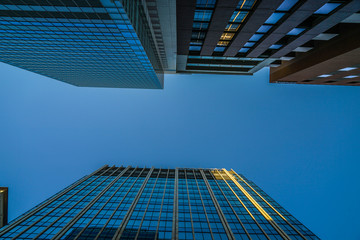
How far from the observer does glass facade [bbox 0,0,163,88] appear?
26.1m

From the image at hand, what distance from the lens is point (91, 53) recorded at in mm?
44844

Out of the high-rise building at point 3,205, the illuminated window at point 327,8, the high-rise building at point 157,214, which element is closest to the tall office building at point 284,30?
the illuminated window at point 327,8

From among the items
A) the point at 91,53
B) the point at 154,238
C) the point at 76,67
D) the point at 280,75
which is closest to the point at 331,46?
the point at 280,75

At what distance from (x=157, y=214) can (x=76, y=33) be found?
40715 mm

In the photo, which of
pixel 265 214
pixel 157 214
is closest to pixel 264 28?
pixel 265 214

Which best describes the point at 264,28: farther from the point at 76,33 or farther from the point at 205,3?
the point at 76,33

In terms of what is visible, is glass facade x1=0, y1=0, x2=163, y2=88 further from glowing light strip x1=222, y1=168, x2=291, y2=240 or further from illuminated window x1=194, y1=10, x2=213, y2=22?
glowing light strip x1=222, y1=168, x2=291, y2=240

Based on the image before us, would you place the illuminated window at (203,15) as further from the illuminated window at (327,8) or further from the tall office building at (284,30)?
the illuminated window at (327,8)

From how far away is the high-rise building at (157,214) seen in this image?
3409cm

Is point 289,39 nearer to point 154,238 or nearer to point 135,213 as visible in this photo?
point 154,238

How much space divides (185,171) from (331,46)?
213ft

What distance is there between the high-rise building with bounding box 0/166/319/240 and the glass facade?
35644 millimetres

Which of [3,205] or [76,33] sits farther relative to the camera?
[3,205]

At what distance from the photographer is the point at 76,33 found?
34156 mm
